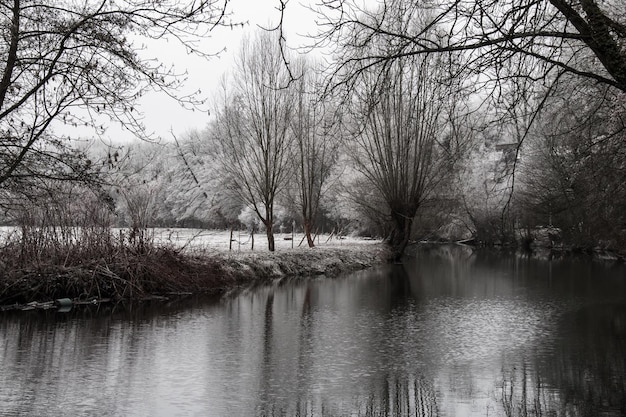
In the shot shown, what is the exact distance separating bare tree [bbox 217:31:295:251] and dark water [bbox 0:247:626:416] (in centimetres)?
995

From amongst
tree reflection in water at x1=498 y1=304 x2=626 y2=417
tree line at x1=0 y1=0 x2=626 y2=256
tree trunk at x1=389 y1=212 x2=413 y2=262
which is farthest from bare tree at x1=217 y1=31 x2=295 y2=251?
tree reflection in water at x1=498 y1=304 x2=626 y2=417

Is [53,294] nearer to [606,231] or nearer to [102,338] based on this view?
[102,338]

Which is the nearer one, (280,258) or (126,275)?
(126,275)

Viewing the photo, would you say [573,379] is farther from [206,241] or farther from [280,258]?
[206,241]

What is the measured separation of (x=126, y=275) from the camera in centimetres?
1548

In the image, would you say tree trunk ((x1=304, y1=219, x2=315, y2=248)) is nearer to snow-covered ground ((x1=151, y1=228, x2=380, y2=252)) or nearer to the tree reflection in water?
snow-covered ground ((x1=151, y1=228, x2=380, y2=252))

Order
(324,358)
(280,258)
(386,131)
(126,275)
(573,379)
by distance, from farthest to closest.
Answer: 1. (386,131)
2. (280,258)
3. (126,275)
4. (324,358)
5. (573,379)

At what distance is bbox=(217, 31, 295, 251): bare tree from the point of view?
25453 millimetres

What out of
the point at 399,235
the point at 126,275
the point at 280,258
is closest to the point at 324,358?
the point at 126,275

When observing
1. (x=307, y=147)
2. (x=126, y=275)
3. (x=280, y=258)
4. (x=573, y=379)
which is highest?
Result: (x=307, y=147)

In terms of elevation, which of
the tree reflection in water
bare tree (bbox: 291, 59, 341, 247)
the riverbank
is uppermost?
bare tree (bbox: 291, 59, 341, 247)

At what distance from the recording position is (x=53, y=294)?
568 inches

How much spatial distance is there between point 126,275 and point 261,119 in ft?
38.3

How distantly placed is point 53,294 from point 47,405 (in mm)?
8557
